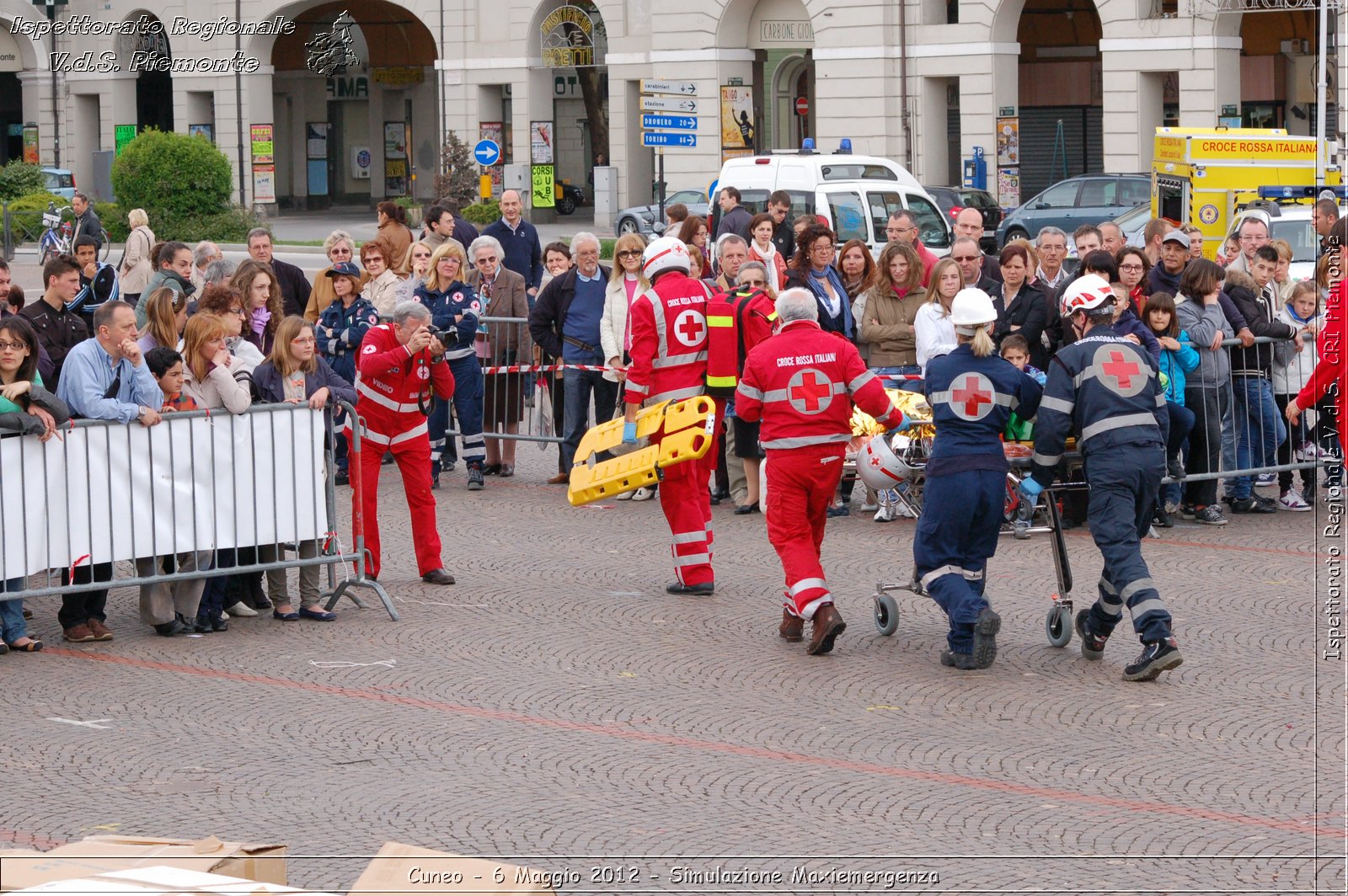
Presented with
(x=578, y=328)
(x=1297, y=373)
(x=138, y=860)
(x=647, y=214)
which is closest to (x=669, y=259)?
(x=578, y=328)

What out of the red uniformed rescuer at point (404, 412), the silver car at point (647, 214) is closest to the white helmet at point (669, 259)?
the red uniformed rescuer at point (404, 412)

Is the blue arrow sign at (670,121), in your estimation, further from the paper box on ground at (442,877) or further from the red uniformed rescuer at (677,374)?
the paper box on ground at (442,877)

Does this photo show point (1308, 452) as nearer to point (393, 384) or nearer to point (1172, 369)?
point (1172, 369)

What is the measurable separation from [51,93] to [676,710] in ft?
187

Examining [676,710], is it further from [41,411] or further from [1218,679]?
[41,411]

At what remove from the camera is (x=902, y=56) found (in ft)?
141

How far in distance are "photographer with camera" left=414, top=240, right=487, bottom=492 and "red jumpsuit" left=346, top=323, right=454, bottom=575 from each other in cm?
281

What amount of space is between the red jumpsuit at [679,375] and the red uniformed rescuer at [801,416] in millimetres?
1157

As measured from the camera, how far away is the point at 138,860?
4496mm

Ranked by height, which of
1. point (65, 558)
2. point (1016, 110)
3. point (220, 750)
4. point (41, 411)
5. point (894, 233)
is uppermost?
point (1016, 110)

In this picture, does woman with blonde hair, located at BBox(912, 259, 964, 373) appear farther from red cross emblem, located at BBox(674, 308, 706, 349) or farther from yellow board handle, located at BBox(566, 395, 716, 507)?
yellow board handle, located at BBox(566, 395, 716, 507)

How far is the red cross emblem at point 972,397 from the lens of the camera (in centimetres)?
890

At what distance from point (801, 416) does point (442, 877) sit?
17.3ft

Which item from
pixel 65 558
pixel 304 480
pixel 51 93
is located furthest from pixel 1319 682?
pixel 51 93
